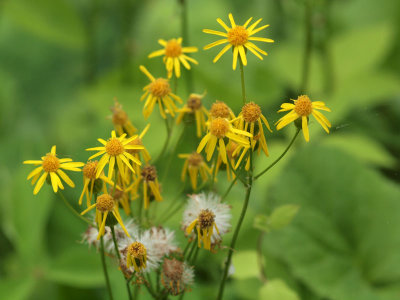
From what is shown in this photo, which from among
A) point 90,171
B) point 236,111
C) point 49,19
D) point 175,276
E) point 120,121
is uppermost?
point 49,19

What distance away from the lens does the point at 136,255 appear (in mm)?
615

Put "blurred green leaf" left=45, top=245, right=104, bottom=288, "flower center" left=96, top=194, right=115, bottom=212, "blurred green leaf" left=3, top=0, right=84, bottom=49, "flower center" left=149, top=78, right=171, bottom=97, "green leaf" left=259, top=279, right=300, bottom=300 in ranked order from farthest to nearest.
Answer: "blurred green leaf" left=3, top=0, right=84, bottom=49 < "blurred green leaf" left=45, top=245, right=104, bottom=288 < "green leaf" left=259, top=279, right=300, bottom=300 < "flower center" left=149, top=78, right=171, bottom=97 < "flower center" left=96, top=194, right=115, bottom=212

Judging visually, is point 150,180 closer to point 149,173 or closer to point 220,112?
point 149,173

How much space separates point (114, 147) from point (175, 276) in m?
0.18

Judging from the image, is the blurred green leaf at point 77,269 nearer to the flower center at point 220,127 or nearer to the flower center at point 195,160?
the flower center at point 195,160

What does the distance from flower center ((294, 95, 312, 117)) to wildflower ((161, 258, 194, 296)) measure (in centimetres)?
24

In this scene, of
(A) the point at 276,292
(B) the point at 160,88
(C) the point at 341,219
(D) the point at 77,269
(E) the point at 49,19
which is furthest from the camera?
(E) the point at 49,19

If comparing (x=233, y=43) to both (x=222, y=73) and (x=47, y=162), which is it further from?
(x=222, y=73)

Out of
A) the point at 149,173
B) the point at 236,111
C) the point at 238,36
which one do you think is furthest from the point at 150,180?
the point at 236,111

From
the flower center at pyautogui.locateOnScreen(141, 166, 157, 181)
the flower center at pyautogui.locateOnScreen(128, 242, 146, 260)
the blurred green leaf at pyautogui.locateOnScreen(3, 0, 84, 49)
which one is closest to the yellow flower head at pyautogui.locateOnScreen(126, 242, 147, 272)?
the flower center at pyautogui.locateOnScreen(128, 242, 146, 260)

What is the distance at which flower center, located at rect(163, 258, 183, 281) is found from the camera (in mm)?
655

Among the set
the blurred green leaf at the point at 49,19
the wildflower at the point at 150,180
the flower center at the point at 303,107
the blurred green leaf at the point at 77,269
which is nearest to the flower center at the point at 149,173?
the wildflower at the point at 150,180

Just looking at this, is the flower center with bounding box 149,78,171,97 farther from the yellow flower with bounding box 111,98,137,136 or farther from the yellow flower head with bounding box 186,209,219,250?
the yellow flower head with bounding box 186,209,219,250

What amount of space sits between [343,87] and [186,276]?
1.17 metres
